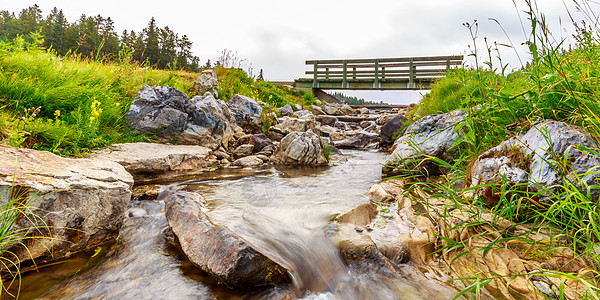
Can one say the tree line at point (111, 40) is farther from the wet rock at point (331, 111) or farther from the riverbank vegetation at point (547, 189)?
the riverbank vegetation at point (547, 189)

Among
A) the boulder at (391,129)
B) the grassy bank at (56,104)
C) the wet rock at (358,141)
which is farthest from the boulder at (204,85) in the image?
the boulder at (391,129)

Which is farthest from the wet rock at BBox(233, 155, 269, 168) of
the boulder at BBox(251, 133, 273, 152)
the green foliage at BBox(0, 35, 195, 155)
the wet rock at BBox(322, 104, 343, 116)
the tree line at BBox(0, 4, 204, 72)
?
the tree line at BBox(0, 4, 204, 72)

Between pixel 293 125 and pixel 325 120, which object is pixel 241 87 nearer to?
pixel 293 125

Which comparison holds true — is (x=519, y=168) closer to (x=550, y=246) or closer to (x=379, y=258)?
(x=550, y=246)

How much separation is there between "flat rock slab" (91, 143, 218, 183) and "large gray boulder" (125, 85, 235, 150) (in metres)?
0.41

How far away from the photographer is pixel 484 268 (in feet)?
6.32

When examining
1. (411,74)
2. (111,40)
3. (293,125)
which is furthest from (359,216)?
(111,40)

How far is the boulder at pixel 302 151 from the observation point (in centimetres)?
611

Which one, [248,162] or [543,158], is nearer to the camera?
[543,158]

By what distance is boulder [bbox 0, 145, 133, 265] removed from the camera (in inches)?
75.8

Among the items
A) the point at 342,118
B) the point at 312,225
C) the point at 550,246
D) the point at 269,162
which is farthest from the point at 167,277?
the point at 342,118

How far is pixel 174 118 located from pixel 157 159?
163cm

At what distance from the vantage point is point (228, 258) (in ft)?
6.25

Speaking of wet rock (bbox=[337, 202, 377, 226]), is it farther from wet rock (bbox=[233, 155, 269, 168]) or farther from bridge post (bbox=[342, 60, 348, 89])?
bridge post (bbox=[342, 60, 348, 89])
